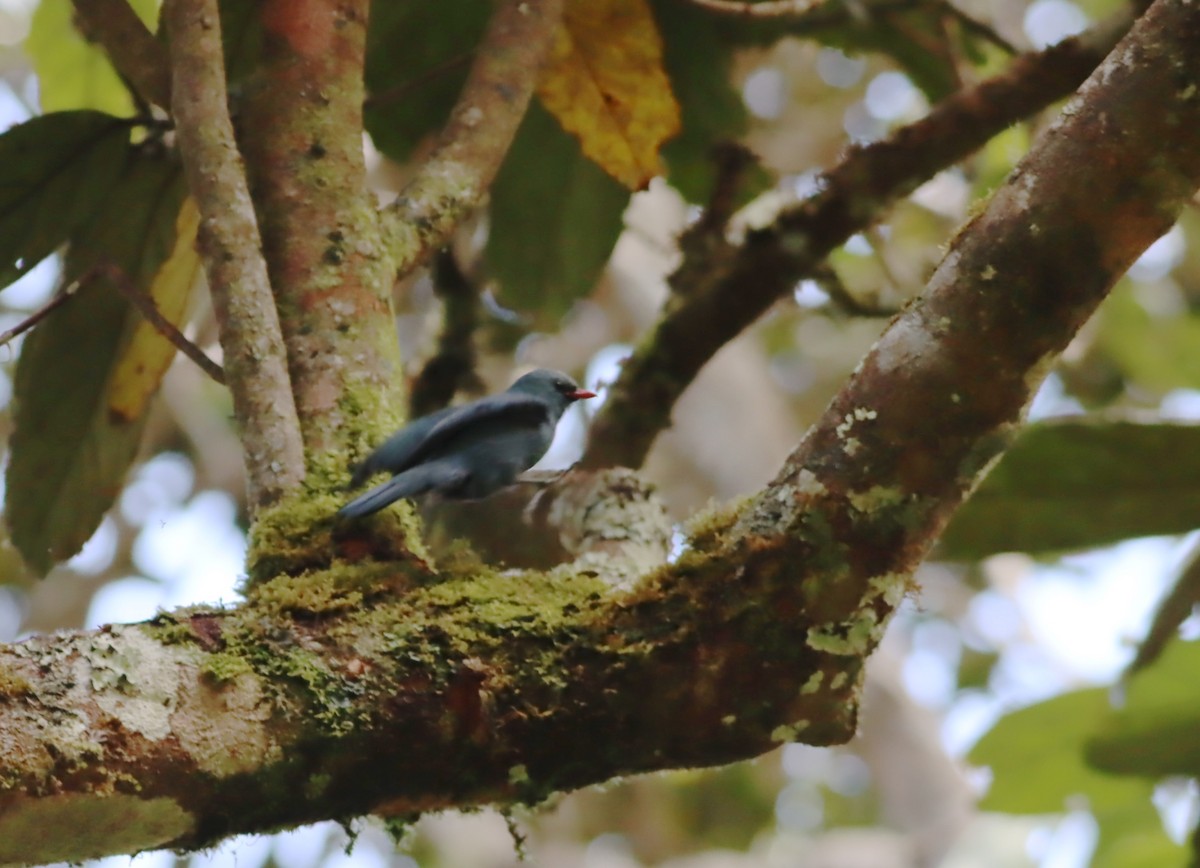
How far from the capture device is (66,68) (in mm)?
3275

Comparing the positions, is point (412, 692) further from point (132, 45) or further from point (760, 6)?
point (760, 6)

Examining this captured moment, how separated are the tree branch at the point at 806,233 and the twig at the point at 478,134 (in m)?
0.83

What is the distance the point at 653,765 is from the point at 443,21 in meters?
2.06

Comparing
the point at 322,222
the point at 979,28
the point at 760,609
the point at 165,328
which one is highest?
the point at 979,28

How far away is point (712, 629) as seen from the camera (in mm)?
1510

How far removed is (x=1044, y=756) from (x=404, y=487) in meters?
2.31

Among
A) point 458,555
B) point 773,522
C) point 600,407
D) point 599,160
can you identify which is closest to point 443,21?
point 599,160

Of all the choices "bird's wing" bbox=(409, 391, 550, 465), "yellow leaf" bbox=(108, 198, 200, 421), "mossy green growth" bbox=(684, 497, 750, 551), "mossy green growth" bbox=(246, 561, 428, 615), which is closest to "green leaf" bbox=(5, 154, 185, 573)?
"yellow leaf" bbox=(108, 198, 200, 421)

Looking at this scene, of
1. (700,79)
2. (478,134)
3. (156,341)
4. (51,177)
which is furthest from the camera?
(700,79)

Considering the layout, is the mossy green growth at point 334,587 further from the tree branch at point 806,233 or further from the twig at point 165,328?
the tree branch at point 806,233

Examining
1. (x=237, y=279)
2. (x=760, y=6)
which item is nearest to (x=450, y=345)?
(x=760, y=6)

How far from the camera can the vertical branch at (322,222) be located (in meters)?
1.89

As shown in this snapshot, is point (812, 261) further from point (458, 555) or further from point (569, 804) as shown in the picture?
point (569, 804)

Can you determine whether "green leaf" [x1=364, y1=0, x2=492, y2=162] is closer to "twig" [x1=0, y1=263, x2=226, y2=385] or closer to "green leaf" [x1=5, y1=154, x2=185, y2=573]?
"green leaf" [x1=5, y1=154, x2=185, y2=573]
